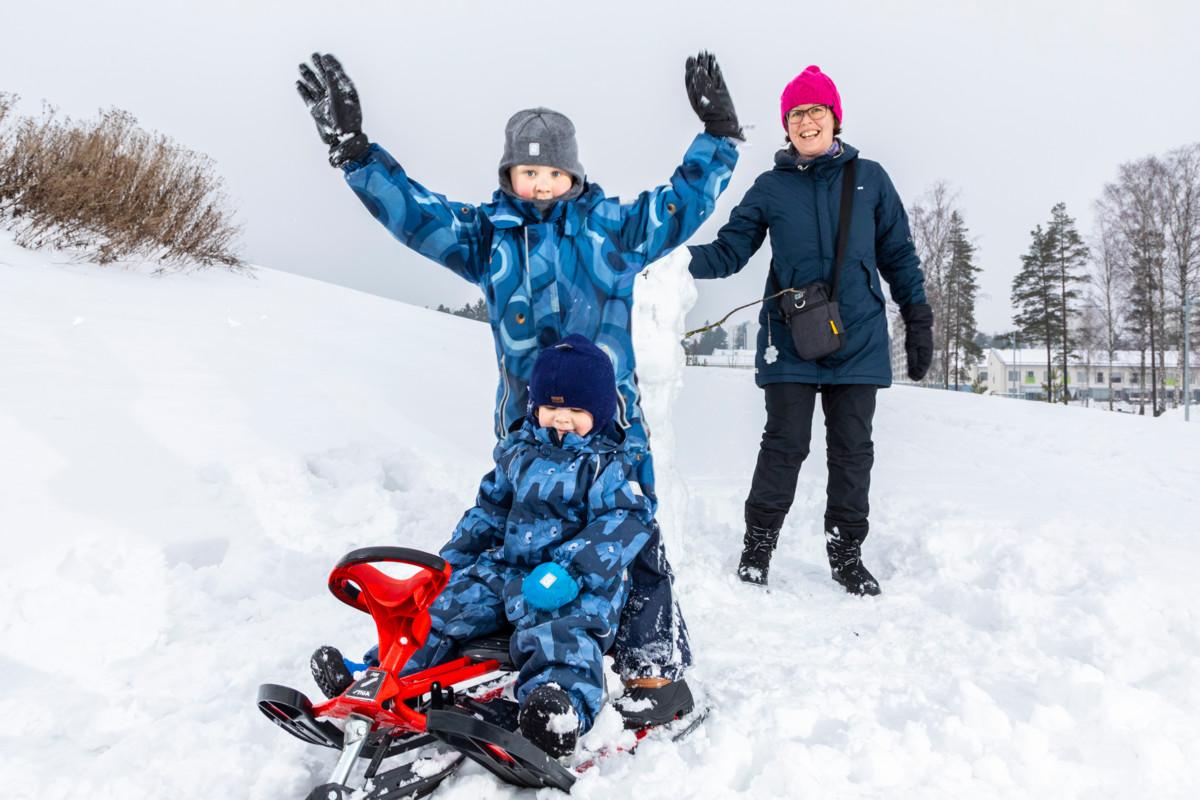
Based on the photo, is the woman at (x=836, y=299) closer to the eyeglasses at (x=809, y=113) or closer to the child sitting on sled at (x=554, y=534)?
the eyeglasses at (x=809, y=113)

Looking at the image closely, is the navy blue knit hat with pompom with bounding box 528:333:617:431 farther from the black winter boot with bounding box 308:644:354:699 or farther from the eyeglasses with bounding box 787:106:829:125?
the eyeglasses with bounding box 787:106:829:125

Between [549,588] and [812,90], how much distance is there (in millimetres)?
2545

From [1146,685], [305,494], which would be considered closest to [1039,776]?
[1146,685]

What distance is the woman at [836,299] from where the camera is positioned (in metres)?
3.51

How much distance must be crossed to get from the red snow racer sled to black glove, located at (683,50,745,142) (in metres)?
1.72

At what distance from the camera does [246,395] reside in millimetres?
5113

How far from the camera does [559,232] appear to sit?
2.65 m

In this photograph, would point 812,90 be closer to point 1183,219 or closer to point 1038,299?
point 1183,219

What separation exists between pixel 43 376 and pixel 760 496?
4051 mm

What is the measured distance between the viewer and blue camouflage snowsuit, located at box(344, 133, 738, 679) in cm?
263

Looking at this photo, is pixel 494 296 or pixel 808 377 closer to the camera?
pixel 494 296

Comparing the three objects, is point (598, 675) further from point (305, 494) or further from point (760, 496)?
point (305, 494)

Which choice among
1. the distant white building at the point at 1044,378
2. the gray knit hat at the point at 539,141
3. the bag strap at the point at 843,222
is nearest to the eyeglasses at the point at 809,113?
the bag strap at the point at 843,222

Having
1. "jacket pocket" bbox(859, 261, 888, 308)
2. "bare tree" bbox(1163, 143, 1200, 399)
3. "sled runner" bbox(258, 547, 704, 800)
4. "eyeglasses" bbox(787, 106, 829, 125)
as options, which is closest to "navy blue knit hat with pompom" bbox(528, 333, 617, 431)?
"sled runner" bbox(258, 547, 704, 800)
